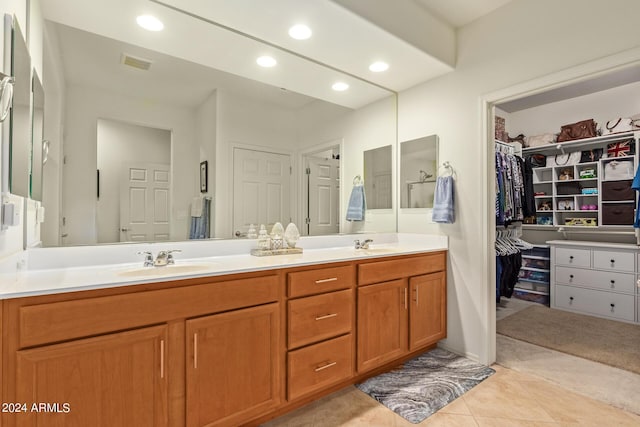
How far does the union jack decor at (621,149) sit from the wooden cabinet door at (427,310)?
2684mm

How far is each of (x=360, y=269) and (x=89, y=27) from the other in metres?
2.02

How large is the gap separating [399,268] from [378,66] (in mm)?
1546

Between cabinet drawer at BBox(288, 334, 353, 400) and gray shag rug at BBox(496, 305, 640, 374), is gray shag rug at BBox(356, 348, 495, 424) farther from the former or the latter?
gray shag rug at BBox(496, 305, 640, 374)

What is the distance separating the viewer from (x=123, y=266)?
5.53ft

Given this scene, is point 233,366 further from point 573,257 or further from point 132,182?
point 573,257

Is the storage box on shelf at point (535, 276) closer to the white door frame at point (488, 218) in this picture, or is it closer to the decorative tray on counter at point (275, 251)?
the white door frame at point (488, 218)

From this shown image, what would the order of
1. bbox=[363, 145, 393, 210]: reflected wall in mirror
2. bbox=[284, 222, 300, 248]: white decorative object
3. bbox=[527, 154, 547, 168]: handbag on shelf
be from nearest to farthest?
bbox=[284, 222, 300, 248]: white decorative object → bbox=[363, 145, 393, 210]: reflected wall in mirror → bbox=[527, 154, 547, 168]: handbag on shelf

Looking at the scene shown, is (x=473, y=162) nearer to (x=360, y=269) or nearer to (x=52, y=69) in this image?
(x=360, y=269)

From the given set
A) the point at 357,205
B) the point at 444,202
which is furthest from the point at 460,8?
the point at 357,205

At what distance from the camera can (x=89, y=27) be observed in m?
1.72

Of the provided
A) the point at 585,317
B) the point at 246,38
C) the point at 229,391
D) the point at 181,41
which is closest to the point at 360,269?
the point at 229,391

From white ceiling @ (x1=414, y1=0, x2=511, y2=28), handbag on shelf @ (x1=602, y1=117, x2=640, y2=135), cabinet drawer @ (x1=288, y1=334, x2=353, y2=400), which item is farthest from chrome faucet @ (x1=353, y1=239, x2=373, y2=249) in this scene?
handbag on shelf @ (x1=602, y1=117, x2=640, y2=135)

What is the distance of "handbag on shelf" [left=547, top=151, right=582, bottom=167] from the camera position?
3.89 metres

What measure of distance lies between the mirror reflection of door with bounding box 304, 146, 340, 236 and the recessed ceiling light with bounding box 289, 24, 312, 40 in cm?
83
